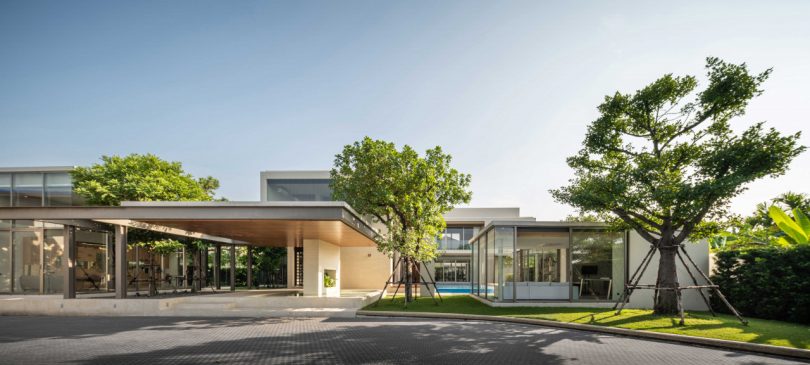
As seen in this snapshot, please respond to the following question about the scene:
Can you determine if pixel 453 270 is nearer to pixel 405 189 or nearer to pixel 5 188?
pixel 405 189

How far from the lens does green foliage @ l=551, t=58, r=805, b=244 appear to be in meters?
13.9

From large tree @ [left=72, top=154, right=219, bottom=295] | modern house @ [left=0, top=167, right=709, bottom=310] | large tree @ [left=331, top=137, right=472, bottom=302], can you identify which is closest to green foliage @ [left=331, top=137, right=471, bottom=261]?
large tree @ [left=331, top=137, right=472, bottom=302]

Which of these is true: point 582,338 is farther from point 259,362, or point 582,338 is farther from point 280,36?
point 280,36

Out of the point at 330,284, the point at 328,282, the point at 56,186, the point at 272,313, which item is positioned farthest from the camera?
the point at 56,186

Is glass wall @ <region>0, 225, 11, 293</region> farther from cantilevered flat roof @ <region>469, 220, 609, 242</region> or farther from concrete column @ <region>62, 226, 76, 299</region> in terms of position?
cantilevered flat roof @ <region>469, 220, 609, 242</region>

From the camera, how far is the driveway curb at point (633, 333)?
10031 millimetres

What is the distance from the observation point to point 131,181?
24938 mm

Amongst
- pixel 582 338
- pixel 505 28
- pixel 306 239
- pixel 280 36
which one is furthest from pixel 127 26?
pixel 582 338

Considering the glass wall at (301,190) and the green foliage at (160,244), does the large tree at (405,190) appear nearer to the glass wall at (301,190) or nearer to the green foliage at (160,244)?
the green foliage at (160,244)

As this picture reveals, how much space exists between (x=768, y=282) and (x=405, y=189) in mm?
13356

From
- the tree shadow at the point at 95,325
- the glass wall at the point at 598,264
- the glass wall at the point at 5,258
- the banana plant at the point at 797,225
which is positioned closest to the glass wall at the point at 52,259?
the glass wall at the point at 5,258

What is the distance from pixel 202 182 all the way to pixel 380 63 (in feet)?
69.8

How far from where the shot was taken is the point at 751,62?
1407 centimetres

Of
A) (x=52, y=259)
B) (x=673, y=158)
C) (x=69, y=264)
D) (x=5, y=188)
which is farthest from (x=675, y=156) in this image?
(x=5, y=188)
